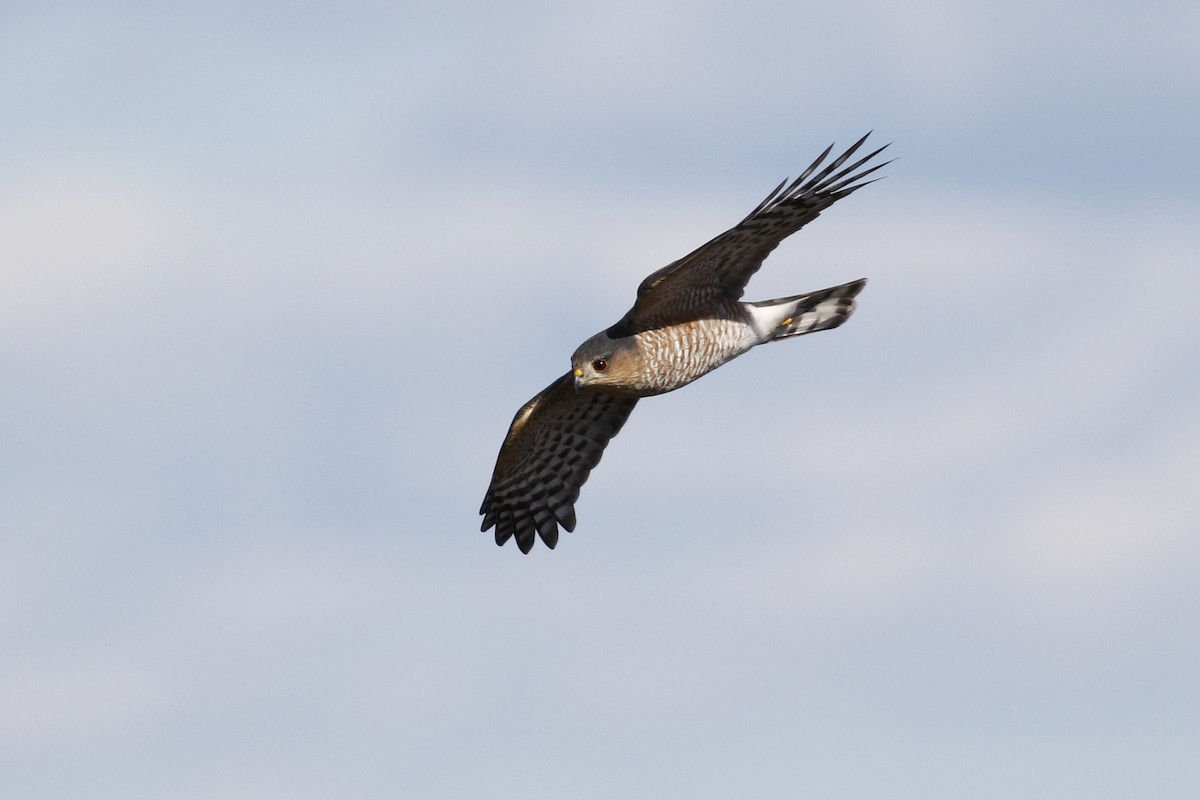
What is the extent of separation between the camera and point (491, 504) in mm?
18141

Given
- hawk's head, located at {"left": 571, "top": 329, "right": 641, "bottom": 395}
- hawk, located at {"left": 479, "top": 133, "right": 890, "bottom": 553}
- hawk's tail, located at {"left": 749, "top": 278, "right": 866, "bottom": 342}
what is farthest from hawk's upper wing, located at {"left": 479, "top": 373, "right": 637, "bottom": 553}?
hawk's tail, located at {"left": 749, "top": 278, "right": 866, "bottom": 342}

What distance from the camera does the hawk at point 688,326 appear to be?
48.2ft

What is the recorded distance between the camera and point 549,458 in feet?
57.8

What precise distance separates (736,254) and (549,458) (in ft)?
Answer: 11.3

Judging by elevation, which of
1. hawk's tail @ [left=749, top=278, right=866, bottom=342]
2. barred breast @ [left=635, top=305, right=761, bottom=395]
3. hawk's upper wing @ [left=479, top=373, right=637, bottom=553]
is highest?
hawk's upper wing @ [left=479, top=373, right=637, bottom=553]

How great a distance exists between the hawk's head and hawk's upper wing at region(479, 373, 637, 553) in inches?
49.7

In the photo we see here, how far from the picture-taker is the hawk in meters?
14.7

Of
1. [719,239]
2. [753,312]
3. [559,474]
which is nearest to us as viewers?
[719,239]

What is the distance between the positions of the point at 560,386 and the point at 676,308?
186 centimetres

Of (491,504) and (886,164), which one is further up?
(491,504)

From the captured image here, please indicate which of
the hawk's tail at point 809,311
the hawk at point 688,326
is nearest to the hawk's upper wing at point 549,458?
the hawk at point 688,326

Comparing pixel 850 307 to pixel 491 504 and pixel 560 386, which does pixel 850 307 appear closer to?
pixel 560 386

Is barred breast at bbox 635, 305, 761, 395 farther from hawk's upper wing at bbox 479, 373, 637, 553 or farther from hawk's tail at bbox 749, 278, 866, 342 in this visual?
hawk's upper wing at bbox 479, 373, 637, 553

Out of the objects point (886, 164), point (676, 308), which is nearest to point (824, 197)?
point (886, 164)
